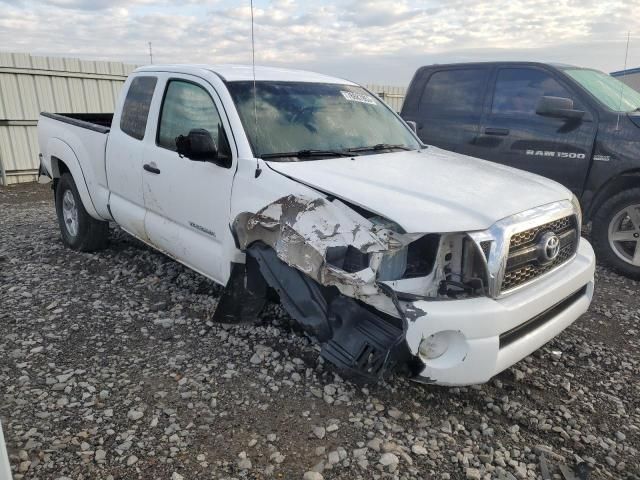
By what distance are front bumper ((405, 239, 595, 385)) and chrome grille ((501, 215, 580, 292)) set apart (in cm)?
8

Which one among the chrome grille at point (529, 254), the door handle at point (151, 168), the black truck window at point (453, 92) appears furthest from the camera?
the black truck window at point (453, 92)

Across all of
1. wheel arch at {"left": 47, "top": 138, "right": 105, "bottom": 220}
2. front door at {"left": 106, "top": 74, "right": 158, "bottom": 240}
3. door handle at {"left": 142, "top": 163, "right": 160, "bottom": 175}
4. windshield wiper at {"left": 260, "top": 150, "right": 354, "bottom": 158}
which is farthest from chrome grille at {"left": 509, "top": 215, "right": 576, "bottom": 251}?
wheel arch at {"left": 47, "top": 138, "right": 105, "bottom": 220}

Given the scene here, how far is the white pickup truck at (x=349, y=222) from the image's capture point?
8.68 feet

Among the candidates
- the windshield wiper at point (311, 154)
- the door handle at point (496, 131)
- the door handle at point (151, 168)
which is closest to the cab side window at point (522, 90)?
the door handle at point (496, 131)

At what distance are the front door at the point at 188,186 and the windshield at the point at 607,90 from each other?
13.1 ft

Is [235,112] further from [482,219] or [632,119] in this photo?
[632,119]

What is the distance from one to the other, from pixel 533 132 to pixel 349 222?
3.70 metres

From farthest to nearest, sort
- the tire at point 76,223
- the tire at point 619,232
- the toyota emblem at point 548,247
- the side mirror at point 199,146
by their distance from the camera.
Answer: the tire at point 76,223, the tire at point 619,232, the side mirror at point 199,146, the toyota emblem at point 548,247

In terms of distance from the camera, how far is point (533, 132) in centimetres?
554

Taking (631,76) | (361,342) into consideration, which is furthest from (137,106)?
(631,76)

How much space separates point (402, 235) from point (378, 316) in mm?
483

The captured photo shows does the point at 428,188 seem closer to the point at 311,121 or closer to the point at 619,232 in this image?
the point at 311,121

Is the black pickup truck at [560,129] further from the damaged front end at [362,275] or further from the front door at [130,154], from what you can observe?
the front door at [130,154]

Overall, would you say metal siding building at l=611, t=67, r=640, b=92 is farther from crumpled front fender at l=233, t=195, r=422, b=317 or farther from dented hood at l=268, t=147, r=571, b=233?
crumpled front fender at l=233, t=195, r=422, b=317
